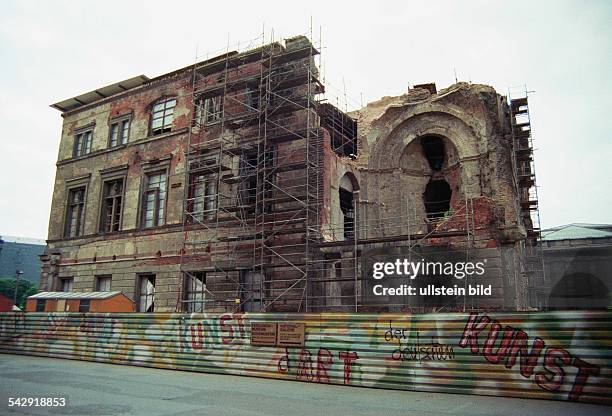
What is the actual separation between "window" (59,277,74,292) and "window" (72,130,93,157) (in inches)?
266

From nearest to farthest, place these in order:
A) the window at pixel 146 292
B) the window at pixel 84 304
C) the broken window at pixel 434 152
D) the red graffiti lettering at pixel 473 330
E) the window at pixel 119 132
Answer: the red graffiti lettering at pixel 473 330
the window at pixel 84 304
the window at pixel 146 292
the broken window at pixel 434 152
the window at pixel 119 132

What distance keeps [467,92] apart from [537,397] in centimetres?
1522

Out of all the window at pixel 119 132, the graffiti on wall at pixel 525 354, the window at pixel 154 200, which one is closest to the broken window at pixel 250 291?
the window at pixel 154 200

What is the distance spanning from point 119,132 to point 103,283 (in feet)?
25.3

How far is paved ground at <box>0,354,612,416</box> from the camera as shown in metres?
7.14

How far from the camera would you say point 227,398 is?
27.6 feet

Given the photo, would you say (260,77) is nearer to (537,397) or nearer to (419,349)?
(419,349)

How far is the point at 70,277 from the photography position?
23234 mm

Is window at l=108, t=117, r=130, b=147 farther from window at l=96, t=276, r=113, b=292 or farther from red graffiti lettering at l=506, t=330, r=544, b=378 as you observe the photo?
red graffiti lettering at l=506, t=330, r=544, b=378

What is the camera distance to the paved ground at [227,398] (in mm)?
7141

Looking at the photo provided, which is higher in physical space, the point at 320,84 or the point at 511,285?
the point at 320,84

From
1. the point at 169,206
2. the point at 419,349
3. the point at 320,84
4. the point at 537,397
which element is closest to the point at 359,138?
the point at 320,84

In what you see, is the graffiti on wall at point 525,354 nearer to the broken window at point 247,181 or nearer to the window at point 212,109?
the broken window at point 247,181

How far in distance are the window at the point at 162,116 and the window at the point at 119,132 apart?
5.86 feet
